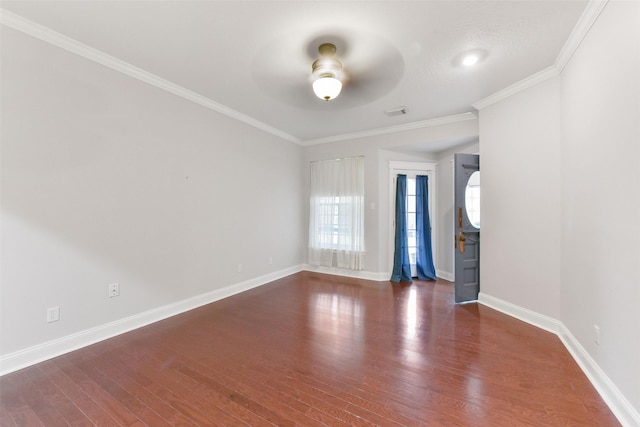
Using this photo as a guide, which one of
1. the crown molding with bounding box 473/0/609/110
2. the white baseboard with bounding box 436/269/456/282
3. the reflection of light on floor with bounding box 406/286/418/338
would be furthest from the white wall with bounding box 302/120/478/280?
the crown molding with bounding box 473/0/609/110

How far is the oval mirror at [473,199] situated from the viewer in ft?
12.0

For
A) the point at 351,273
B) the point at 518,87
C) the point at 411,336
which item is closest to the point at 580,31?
the point at 518,87

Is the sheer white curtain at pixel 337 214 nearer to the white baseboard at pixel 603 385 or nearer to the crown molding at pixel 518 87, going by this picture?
the crown molding at pixel 518 87

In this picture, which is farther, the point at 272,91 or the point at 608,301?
the point at 272,91

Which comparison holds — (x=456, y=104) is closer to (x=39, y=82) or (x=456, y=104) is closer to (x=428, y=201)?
(x=428, y=201)

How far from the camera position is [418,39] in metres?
2.20

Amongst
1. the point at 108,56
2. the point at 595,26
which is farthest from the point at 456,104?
the point at 108,56

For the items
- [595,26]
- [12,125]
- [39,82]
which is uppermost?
[595,26]

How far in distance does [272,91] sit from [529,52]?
267 centimetres

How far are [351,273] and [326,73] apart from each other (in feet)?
11.7

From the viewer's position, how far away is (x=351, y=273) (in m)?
4.86

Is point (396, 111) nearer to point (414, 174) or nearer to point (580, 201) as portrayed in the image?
point (414, 174)

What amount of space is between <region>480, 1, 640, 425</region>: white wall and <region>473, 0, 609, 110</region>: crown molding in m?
0.06

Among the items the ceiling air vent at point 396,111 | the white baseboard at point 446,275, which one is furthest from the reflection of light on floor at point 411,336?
the ceiling air vent at point 396,111
